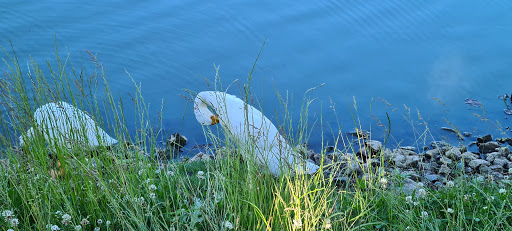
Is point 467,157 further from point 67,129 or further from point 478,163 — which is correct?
point 67,129

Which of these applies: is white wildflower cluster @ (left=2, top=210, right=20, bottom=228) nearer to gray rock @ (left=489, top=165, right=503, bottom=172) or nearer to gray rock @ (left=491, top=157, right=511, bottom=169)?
gray rock @ (left=489, top=165, right=503, bottom=172)

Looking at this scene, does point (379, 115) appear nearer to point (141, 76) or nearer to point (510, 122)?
point (510, 122)

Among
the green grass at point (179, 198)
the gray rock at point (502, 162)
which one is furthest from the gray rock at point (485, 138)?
the green grass at point (179, 198)

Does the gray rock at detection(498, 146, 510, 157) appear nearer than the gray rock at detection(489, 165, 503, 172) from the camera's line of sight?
No

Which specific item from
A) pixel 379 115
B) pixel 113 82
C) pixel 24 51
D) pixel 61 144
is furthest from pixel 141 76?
pixel 61 144

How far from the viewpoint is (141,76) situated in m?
Result: 5.61

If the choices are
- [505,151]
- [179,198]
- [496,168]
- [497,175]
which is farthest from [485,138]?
[179,198]

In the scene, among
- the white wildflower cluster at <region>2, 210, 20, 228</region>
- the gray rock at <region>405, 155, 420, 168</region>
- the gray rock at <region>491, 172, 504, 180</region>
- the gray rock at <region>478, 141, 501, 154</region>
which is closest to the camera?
the white wildflower cluster at <region>2, 210, 20, 228</region>

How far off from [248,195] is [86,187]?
0.80 meters

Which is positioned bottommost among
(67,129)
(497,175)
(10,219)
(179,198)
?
(497,175)

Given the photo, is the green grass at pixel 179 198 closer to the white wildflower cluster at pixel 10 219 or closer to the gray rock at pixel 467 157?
the white wildflower cluster at pixel 10 219

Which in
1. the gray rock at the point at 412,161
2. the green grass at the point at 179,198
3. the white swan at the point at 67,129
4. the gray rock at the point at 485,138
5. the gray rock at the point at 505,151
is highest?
the white swan at the point at 67,129

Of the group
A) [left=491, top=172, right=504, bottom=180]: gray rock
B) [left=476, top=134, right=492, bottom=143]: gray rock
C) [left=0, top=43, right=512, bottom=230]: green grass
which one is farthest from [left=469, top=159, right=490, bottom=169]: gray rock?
[left=0, top=43, right=512, bottom=230]: green grass

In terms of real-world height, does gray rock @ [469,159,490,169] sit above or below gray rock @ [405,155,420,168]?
below
